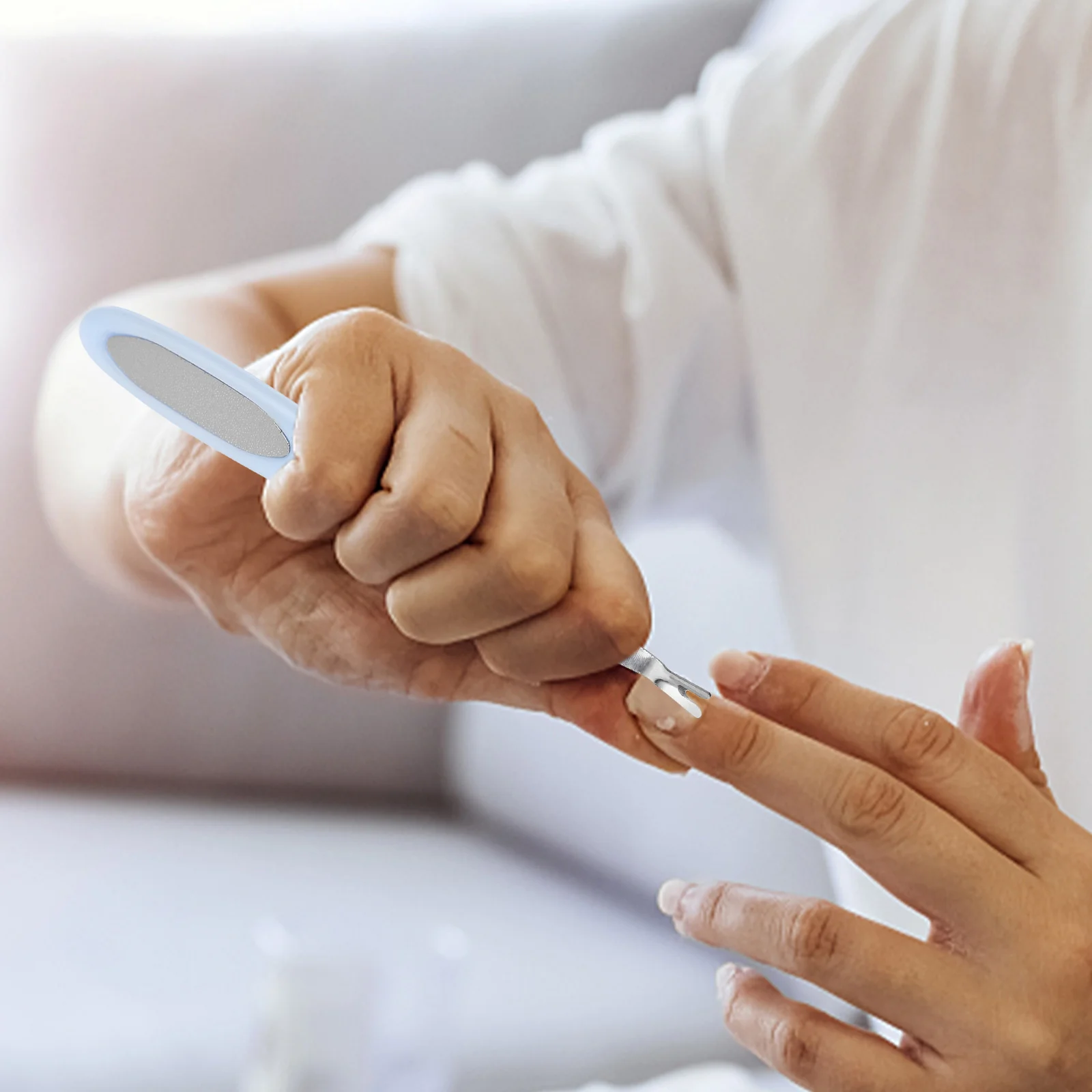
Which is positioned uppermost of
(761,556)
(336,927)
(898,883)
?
(761,556)

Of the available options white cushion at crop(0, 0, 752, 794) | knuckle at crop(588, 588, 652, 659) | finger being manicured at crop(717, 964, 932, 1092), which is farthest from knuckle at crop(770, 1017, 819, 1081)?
white cushion at crop(0, 0, 752, 794)

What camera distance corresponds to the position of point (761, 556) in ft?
1.95

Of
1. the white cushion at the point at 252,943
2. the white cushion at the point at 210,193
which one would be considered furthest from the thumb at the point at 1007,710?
the white cushion at the point at 210,193

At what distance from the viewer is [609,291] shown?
0.53 m

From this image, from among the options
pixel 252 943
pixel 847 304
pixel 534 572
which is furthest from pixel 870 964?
pixel 252 943

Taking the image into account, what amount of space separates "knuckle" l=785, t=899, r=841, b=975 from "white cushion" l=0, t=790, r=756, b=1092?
323mm

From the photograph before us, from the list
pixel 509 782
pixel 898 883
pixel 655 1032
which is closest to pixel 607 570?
pixel 898 883

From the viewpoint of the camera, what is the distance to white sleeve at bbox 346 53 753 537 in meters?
0.51

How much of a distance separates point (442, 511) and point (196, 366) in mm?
64

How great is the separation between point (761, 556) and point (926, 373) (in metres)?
0.13

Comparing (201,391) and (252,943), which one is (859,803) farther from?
(252,943)

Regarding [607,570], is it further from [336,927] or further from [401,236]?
[336,927]

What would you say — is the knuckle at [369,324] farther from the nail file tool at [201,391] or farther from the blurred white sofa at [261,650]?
the blurred white sofa at [261,650]

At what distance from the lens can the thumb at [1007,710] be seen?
1.06 ft
